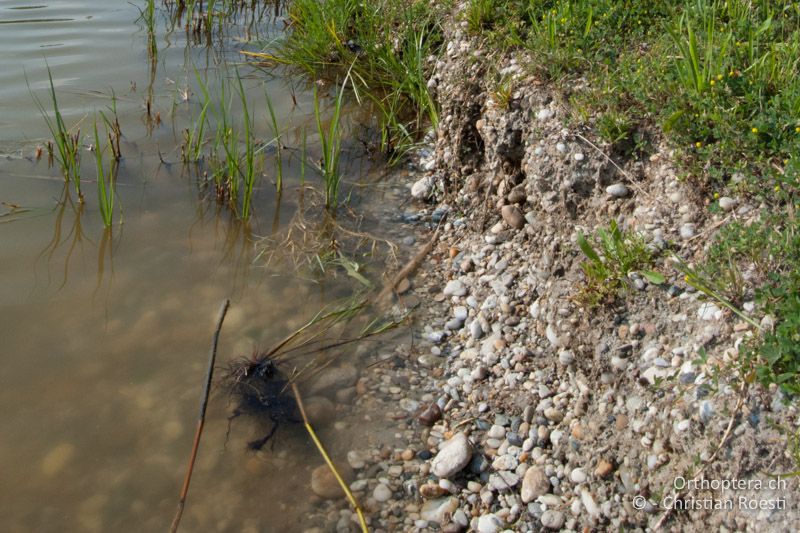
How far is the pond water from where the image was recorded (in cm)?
337

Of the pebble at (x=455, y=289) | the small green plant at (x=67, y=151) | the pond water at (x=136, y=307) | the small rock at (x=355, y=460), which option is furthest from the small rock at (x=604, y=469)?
the small green plant at (x=67, y=151)

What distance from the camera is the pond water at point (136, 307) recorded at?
133 inches

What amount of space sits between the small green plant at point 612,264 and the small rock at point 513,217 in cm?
95

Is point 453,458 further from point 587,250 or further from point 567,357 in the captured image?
point 587,250

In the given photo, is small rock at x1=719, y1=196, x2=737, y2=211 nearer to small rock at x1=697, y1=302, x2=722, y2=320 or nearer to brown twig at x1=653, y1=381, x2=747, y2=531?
small rock at x1=697, y1=302, x2=722, y2=320

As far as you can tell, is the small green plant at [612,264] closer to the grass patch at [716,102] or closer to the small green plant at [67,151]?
the grass patch at [716,102]

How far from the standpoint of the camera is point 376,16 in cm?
675

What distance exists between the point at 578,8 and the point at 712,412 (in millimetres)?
3069

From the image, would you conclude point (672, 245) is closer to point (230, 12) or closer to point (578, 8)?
point (578, 8)

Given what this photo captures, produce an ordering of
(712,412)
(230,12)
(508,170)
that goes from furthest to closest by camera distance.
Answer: (230,12) → (508,170) → (712,412)

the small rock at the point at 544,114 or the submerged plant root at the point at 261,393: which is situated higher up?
the small rock at the point at 544,114

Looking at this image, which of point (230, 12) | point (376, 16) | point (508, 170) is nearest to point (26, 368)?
point (508, 170)

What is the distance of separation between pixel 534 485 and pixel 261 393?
1.54 m

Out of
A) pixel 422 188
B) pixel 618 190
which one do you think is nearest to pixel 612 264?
pixel 618 190
